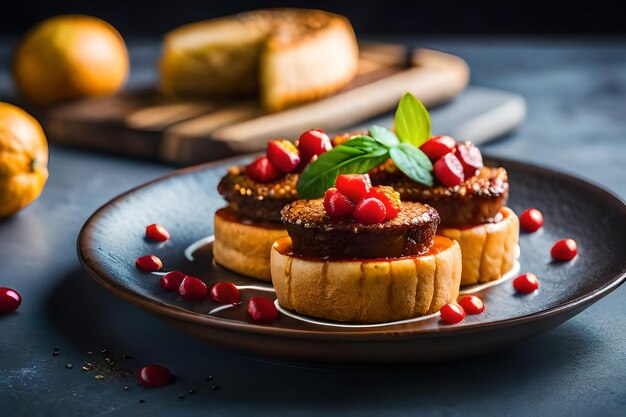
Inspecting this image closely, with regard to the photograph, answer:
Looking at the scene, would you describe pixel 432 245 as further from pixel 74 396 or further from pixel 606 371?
pixel 74 396

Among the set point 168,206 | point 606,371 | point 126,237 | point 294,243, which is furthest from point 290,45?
point 606,371

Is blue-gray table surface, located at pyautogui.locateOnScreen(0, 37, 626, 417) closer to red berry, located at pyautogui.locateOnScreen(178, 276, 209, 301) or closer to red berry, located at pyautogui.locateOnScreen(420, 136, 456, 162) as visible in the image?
red berry, located at pyautogui.locateOnScreen(178, 276, 209, 301)

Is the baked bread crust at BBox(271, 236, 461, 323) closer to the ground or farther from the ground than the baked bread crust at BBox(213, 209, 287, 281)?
farther from the ground

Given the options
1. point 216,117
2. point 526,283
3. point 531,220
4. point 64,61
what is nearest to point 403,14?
point 216,117

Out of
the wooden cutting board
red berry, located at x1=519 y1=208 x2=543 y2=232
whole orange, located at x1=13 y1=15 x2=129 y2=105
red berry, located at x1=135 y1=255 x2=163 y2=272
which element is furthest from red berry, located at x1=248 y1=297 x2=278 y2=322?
whole orange, located at x1=13 y1=15 x2=129 y2=105

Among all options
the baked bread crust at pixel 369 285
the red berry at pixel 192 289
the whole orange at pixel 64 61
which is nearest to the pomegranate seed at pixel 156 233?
the red berry at pixel 192 289

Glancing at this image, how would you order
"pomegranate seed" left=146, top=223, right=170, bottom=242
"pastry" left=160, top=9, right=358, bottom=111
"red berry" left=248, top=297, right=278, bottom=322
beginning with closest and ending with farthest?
"red berry" left=248, top=297, right=278, bottom=322 < "pomegranate seed" left=146, top=223, right=170, bottom=242 < "pastry" left=160, top=9, right=358, bottom=111
